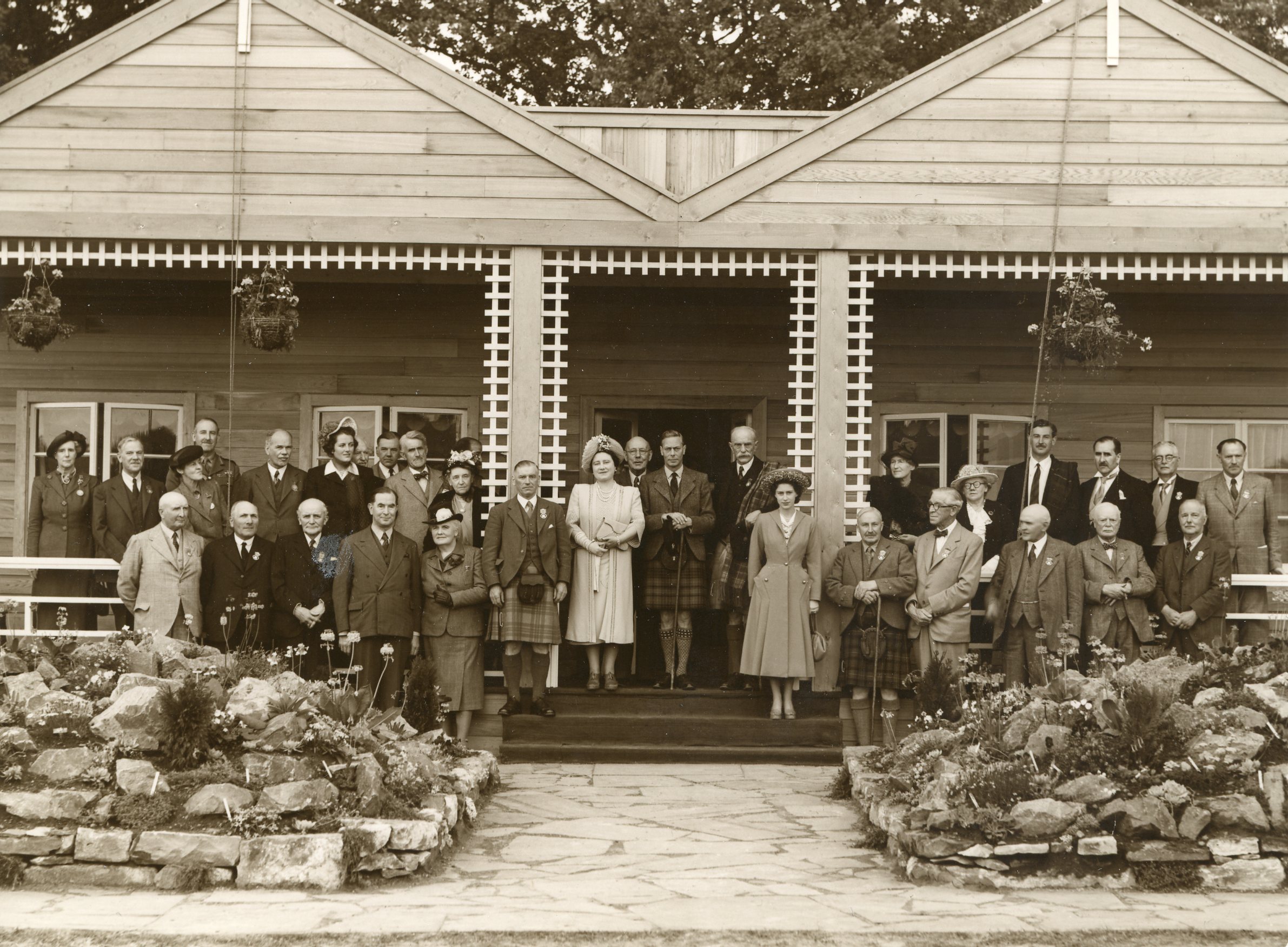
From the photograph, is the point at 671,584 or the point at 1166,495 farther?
the point at 1166,495

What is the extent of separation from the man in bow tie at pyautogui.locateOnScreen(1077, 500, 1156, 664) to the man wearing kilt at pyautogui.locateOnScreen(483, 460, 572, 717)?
128 inches

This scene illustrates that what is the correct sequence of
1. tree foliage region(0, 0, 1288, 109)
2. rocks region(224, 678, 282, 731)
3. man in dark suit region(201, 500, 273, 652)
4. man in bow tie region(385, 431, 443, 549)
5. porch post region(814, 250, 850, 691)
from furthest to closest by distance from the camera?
tree foliage region(0, 0, 1288, 109) → man in bow tie region(385, 431, 443, 549) → porch post region(814, 250, 850, 691) → man in dark suit region(201, 500, 273, 652) → rocks region(224, 678, 282, 731)

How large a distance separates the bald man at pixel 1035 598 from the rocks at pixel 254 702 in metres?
4.46

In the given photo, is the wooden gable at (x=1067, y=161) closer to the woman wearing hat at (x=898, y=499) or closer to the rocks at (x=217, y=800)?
the woman wearing hat at (x=898, y=499)

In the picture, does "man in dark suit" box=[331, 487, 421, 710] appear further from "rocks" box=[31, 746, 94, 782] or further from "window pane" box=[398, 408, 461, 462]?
"window pane" box=[398, 408, 461, 462]

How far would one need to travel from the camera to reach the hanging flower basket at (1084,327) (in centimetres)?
977

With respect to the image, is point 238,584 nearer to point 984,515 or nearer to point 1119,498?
point 984,515

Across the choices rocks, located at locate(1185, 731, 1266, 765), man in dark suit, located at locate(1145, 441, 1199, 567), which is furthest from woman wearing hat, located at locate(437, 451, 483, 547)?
rocks, located at locate(1185, 731, 1266, 765)

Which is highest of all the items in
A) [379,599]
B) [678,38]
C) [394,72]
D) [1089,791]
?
[678,38]

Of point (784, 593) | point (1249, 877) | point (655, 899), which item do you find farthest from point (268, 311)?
point (1249, 877)

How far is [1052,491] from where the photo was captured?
10.4 meters

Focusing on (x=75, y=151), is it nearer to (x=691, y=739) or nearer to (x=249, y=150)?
(x=249, y=150)

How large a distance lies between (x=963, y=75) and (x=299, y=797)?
6.37 m

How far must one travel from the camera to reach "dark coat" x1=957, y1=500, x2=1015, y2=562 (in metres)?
10.3
